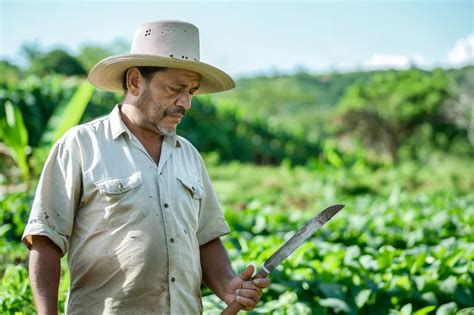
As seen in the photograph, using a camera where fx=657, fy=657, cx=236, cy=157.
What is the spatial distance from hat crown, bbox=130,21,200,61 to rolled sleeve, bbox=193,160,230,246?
1.58 ft

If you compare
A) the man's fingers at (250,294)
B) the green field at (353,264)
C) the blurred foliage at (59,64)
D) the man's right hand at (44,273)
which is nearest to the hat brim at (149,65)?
the man's right hand at (44,273)

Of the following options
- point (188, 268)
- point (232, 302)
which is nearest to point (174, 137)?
point (188, 268)

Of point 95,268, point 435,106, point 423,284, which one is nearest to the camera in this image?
point 95,268

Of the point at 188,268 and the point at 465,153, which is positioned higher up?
the point at 188,268

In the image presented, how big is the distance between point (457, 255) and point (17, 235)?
9.49ft

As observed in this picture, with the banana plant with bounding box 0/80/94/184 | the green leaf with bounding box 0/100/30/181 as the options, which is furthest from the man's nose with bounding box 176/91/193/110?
the green leaf with bounding box 0/100/30/181

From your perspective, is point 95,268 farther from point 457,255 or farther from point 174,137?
point 457,255

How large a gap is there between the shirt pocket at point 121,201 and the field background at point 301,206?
102cm

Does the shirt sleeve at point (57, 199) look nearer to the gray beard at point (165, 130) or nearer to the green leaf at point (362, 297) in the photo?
the gray beard at point (165, 130)

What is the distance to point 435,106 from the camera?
151 feet

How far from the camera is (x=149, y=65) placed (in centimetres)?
244

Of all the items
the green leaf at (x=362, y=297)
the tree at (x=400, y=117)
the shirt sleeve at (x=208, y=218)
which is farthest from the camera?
the tree at (x=400, y=117)

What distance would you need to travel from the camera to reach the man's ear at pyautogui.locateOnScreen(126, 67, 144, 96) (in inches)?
96.4

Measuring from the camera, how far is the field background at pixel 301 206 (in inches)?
141
